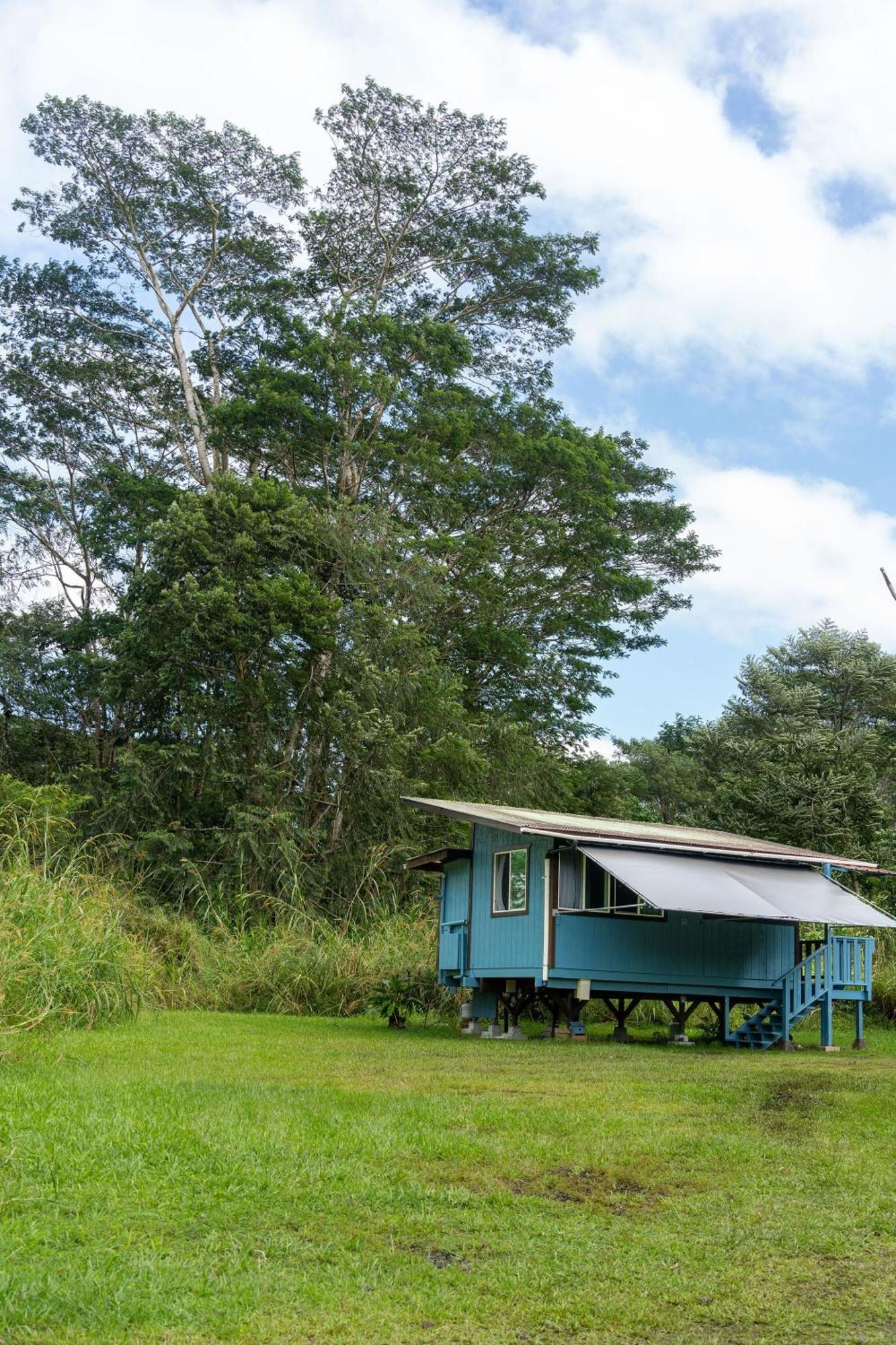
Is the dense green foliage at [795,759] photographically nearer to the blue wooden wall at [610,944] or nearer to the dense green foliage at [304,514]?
the dense green foliage at [304,514]

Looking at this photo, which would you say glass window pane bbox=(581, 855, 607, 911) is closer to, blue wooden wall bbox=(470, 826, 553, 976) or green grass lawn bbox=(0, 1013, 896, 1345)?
blue wooden wall bbox=(470, 826, 553, 976)

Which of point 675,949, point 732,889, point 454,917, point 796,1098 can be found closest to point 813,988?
point 675,949

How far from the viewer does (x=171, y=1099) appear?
8.72m

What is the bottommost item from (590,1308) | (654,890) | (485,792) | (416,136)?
(590,1308)

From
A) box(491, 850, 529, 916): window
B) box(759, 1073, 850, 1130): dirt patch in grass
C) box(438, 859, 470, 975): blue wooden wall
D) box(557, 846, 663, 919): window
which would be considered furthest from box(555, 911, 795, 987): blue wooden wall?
box(759, 1073, 850, 1130): dirt patch in grass

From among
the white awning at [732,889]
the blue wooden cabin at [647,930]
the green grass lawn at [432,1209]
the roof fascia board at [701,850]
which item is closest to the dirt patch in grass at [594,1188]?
the green grass lawn at [432,1209]

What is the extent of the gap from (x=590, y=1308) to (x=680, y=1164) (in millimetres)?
2697

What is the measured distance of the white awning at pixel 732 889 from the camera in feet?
50.7

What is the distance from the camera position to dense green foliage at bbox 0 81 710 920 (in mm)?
25750

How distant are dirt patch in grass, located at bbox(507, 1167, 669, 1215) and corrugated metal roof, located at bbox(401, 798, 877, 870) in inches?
364

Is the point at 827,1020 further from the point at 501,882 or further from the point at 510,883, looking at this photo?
the point at 501,882

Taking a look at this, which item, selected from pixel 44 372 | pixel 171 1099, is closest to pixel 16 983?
pixel 171 1099

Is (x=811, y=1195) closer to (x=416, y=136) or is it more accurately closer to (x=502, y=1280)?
(x=502, y=1280)

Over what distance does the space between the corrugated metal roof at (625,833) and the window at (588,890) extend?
0.44 metres
